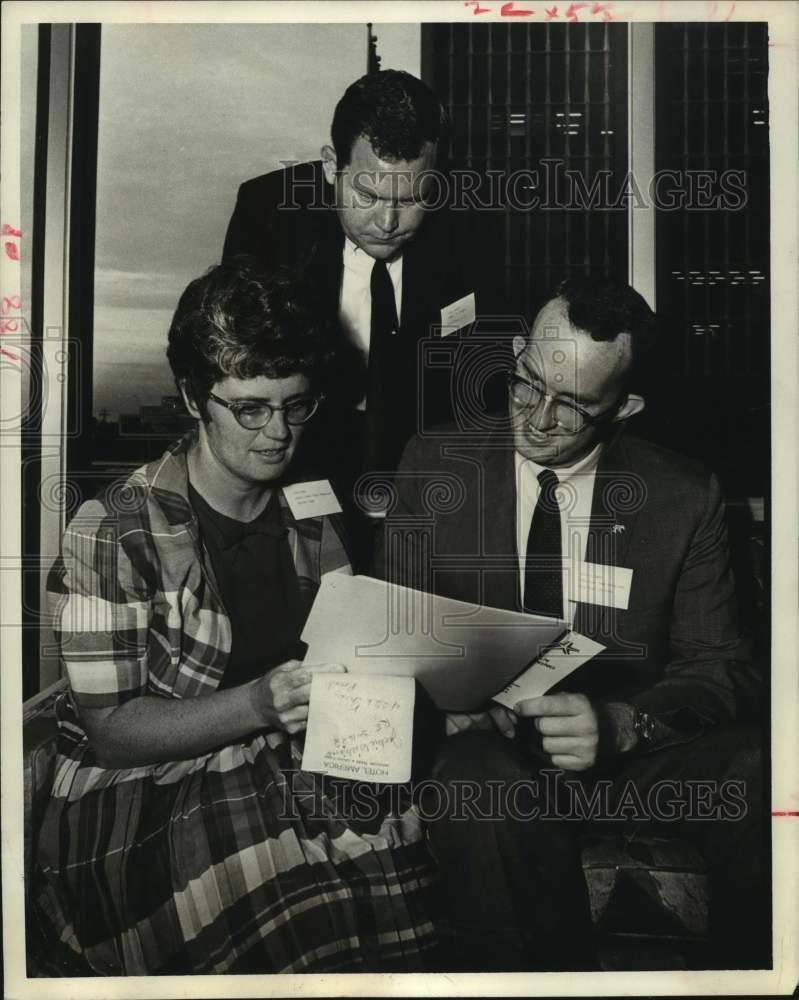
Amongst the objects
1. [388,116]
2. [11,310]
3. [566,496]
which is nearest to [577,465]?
[566,496]

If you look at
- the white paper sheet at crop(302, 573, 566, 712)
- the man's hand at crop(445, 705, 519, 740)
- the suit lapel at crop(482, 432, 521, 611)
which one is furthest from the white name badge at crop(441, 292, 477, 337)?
the man's hand at crop(445, 705, 519, 740)

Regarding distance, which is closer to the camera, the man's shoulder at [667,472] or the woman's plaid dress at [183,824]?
the woman's plaid dress at [183,824]

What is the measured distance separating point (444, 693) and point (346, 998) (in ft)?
2.01

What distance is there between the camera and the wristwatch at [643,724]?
171cm

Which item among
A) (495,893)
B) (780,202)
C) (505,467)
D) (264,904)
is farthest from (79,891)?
(780,202)

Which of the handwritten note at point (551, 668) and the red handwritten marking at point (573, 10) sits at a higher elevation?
the red handwritten marking at point (573, 10)

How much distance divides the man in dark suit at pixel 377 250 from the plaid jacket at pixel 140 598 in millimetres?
305

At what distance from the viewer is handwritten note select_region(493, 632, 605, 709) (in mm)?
1687

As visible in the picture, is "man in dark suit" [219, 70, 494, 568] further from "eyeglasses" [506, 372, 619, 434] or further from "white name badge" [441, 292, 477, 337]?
"eyeglasses" [506, 372, 619, 434]

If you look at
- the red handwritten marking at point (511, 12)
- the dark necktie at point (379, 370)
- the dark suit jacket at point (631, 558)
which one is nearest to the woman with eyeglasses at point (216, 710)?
the dark necktie at point (379, 370)

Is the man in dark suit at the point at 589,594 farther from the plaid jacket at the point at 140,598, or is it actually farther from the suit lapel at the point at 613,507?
the plaid jacket at the point at 140,598

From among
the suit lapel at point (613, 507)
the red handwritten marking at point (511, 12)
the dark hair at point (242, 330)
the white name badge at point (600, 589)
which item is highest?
the red handwritten marking at point (511, 12)

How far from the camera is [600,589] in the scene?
1.73 m

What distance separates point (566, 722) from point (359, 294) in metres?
0.92
